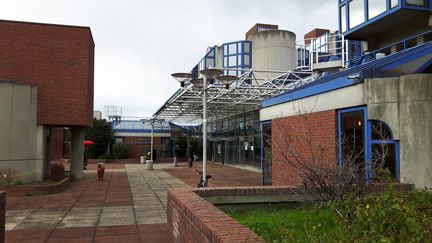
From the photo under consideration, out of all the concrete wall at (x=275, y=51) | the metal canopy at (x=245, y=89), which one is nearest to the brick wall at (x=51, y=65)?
the metal canopy at (x=245, y=89)

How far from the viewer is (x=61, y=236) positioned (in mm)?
8320

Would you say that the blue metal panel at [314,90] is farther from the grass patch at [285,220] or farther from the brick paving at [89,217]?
the brick paving at [89,217]

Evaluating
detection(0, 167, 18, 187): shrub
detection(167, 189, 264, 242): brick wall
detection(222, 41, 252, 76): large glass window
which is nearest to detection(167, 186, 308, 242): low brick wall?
detection(167, 189, 264, 242): brick wall

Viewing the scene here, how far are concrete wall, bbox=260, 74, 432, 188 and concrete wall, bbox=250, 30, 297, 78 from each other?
96.1 feet

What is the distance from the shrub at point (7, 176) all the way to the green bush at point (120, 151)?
26.8 m

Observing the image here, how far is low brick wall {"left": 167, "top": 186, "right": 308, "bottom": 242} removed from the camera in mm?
4063

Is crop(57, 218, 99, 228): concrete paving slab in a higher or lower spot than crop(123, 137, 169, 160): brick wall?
lower

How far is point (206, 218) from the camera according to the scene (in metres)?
4.76

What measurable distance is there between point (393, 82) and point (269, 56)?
30.3m

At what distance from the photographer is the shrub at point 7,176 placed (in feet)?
46.8

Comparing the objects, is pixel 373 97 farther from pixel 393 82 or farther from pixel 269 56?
pixel 269 56

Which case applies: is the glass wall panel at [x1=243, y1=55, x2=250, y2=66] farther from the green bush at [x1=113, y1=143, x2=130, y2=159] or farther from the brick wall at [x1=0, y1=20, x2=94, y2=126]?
the brick wall at [x1=0, y1=20, x2=94, y2=126]

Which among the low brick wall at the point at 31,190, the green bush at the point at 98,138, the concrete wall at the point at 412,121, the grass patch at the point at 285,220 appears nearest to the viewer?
the grass patch at the point at 285,220

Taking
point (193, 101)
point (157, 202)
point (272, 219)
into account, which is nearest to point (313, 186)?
point (272, 219)
